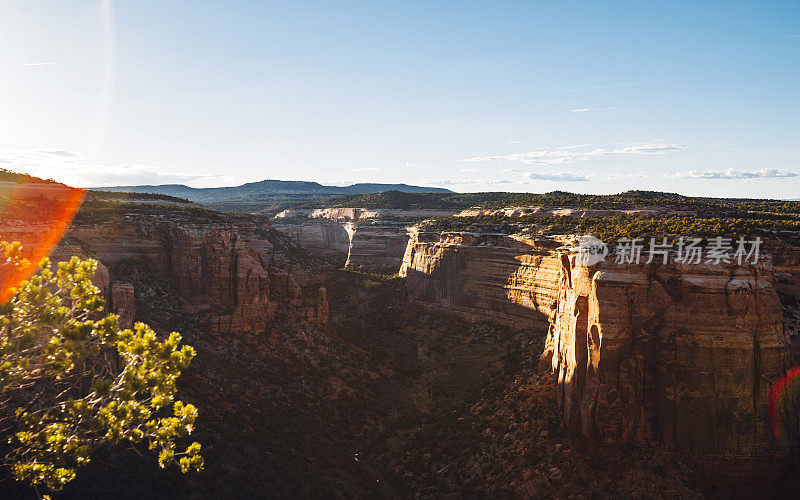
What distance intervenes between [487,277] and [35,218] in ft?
125

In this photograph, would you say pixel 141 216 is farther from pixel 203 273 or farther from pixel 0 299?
pixel 0 299

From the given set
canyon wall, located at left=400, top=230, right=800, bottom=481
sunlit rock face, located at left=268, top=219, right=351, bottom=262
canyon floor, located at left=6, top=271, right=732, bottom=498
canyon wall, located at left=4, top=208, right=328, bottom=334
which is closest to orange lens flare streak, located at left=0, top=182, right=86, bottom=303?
canyon wall, located at left=4, top=208, right=328, bottom=334

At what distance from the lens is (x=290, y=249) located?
55812 millimetres

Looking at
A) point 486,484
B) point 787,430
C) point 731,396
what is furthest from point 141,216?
point 787,430

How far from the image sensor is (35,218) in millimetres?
34188

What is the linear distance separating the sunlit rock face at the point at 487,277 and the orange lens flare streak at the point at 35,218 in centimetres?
3535

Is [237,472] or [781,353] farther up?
[781,353]

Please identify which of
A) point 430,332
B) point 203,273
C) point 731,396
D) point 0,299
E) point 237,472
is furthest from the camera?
point 430,332

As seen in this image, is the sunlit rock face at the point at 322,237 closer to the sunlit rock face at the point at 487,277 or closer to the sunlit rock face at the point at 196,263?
the sunlit rock face at the point at 487,277

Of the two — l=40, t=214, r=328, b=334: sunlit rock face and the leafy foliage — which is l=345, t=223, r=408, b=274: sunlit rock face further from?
the leafy foliage

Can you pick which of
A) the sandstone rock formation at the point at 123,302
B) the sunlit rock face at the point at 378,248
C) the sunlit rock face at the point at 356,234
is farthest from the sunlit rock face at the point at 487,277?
the sandstone rock formation at the point at 123,302

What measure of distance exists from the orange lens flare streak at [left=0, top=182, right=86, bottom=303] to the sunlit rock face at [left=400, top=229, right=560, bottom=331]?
35349 millimetres

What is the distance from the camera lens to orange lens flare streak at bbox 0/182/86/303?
29.1m

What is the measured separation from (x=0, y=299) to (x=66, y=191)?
1324 inches
